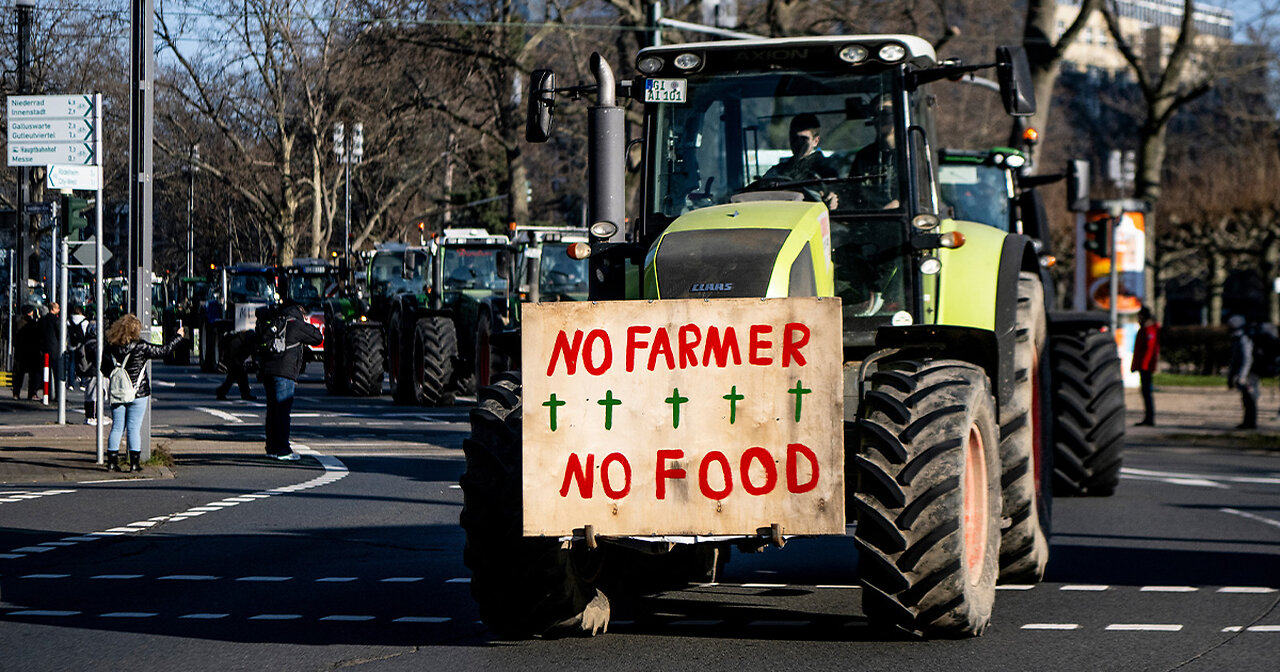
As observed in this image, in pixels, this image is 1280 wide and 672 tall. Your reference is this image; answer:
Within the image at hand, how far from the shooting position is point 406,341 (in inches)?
1075

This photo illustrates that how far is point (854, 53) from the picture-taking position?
9.36 metres

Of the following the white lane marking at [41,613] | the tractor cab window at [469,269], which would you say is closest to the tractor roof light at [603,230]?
the white lane marking at [41,613]

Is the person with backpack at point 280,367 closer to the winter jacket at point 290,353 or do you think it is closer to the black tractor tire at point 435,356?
the winter jacket at point 290,353

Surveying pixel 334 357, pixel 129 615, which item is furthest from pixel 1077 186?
pixel 334 357

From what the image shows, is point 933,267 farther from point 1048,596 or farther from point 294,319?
point 294,319

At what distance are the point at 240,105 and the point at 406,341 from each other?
2434cm

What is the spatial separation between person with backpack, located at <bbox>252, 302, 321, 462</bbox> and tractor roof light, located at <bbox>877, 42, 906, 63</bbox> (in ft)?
33.6

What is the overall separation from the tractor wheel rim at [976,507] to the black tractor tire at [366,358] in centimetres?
2264

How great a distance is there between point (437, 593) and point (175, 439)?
12706mm

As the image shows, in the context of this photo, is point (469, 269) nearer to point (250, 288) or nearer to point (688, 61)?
point (250, 288)

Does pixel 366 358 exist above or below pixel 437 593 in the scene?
above

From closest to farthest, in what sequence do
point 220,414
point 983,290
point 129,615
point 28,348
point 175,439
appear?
point 129,615 → point 983,290 → point 175,439 → point 220,414 → point 28,348

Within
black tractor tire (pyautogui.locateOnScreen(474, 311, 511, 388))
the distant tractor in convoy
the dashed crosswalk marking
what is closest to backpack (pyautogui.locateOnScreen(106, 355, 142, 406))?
the dashed crosswalk marking

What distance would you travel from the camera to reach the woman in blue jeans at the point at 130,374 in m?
16.7
